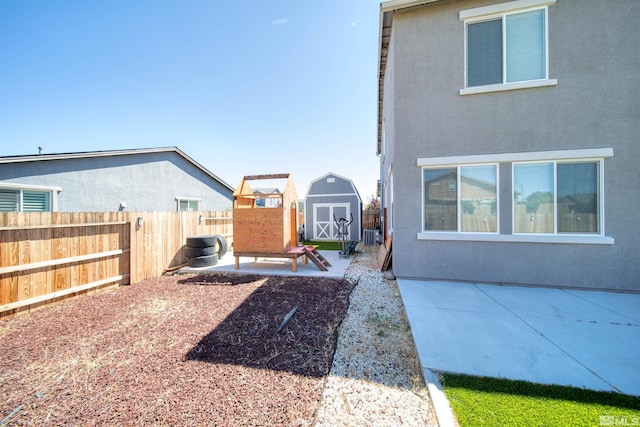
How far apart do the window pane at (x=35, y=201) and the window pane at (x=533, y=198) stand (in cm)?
1313

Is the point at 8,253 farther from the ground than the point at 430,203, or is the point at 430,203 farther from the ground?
the point at 430,203

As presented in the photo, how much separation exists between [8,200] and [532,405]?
1183 cm

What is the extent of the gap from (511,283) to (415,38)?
6.18 metres

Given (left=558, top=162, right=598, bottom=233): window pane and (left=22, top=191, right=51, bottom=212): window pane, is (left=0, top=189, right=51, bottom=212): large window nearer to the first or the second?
(left=22, top=191, right=51, bottom=212): window pane

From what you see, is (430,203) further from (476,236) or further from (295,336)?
(295,336)

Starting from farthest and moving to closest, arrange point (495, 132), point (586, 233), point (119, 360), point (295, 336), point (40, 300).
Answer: point (495, 132) < point (586, 233) < point (40, 300) < point (295, 336) < point (119, 360)

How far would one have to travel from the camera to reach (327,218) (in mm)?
14781

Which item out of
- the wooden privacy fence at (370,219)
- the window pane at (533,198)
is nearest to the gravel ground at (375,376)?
the window pane at (533,198)

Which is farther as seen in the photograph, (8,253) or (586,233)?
(586,233)

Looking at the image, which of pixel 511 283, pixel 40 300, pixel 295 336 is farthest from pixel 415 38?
pixel 40 300

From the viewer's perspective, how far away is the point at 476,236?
5215 mm

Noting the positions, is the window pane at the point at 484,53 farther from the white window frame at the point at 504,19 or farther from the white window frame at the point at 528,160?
the white window frame at the point at 528,160

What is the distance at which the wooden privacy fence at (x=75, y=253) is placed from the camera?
4.17m

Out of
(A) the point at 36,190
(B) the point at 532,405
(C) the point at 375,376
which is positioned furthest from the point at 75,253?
(B) the point at 532,405
